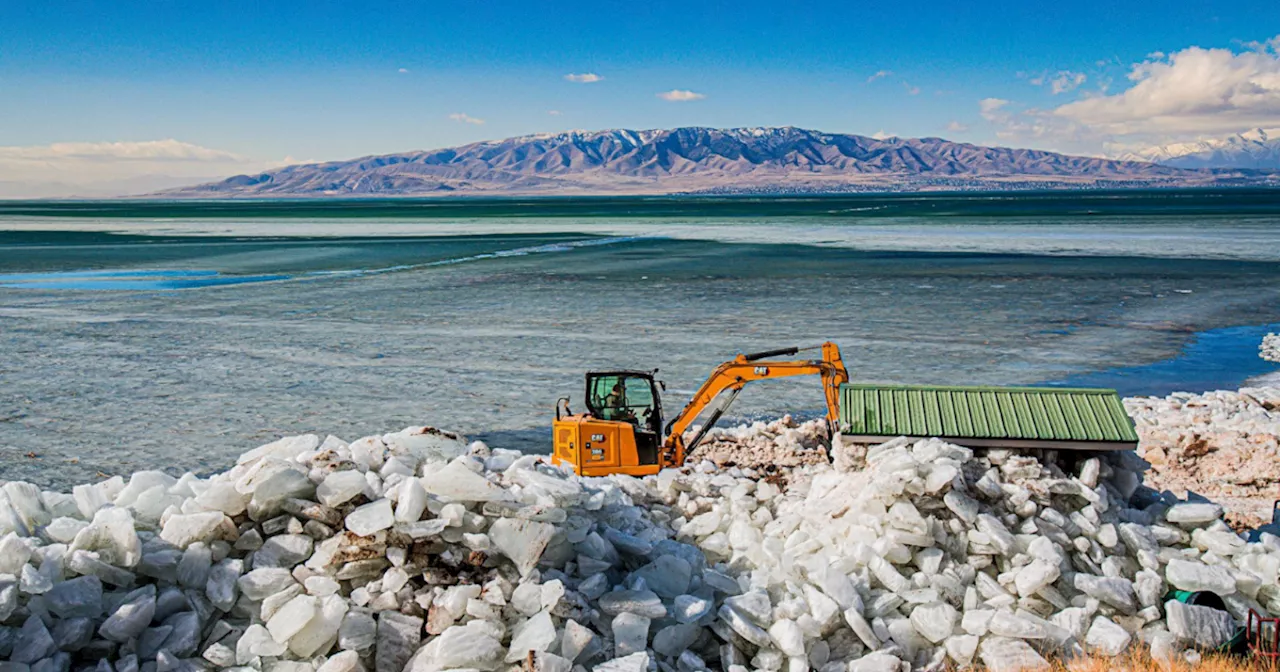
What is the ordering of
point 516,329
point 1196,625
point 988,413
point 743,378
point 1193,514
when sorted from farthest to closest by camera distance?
point 516,329 < point 743,378 < point 988,413 < point 1193,514 < point 1196,625

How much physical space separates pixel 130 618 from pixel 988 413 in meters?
6.74

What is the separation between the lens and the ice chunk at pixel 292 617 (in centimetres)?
632

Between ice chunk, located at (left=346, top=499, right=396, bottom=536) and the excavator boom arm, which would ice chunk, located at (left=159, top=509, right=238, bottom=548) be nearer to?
ice chunk, located at (left=346, top=499, right=396, bottom=536)

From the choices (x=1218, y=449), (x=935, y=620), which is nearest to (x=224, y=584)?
(x=935, y=620)

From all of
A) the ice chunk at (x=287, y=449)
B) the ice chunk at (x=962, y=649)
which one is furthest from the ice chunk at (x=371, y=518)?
the ice chunk at (x=962, y=649)

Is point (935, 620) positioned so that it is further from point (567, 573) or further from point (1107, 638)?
point (567, 573)

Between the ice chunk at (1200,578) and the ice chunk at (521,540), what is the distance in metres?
4.48

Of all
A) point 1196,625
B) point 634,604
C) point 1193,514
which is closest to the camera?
point 634,604

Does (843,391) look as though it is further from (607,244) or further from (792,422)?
(607,244)

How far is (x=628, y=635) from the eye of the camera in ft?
22.0

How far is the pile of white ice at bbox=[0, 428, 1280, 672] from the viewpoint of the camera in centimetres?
639

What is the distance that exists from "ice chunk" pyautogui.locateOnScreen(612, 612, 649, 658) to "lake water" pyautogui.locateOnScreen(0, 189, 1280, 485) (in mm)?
6673

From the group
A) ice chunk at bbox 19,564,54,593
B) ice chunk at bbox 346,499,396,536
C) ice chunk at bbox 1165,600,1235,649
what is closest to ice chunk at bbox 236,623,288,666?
ice chunk at bbox 346,499,396,536

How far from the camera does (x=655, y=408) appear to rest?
1119 cm
